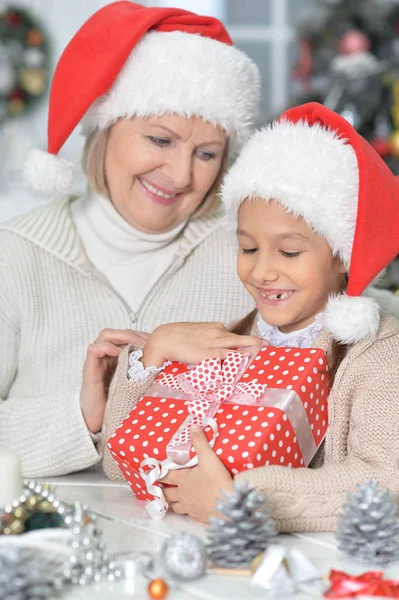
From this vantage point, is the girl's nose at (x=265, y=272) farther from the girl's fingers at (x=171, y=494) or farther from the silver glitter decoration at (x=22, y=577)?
the silver glitter decoration at (x=22, y=577)

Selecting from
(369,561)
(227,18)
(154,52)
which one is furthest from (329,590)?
(227,18)

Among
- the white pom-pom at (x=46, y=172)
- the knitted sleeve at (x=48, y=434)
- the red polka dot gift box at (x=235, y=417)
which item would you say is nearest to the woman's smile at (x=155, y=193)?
the white pom-pom at (x=46, y=172)

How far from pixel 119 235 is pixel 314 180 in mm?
693

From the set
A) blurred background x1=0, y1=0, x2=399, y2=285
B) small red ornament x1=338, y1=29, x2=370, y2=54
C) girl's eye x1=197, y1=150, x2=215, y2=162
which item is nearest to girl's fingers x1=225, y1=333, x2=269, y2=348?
girl's eye x1=197, y1=150, x2=215, y2=162

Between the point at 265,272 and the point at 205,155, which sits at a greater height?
the point at 205,155

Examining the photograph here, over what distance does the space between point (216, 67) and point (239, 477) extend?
3.33ft

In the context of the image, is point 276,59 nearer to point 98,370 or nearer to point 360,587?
point 98,370

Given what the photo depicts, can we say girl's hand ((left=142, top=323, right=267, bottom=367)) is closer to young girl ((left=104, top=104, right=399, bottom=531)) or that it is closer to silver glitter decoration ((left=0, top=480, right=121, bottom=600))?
young girl ((left=104, top=104, right=399, bottom=531))

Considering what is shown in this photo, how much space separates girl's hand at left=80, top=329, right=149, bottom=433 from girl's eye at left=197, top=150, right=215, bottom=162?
0.47 meters

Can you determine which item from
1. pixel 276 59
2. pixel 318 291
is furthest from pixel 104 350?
pixel 276 59

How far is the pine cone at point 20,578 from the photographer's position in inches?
40.2

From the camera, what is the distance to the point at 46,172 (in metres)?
2.14

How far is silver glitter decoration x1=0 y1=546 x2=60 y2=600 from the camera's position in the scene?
1021 millimetres

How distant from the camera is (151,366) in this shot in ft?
5.46
